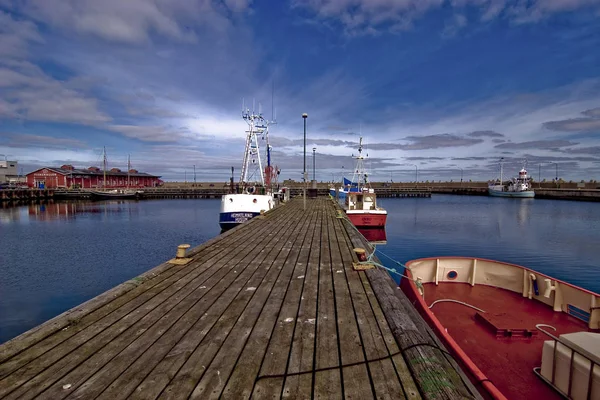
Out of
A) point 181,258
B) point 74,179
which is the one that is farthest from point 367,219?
point 74,179

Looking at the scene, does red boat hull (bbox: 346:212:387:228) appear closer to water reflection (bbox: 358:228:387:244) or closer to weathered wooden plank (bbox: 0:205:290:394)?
water reflection (bbox: 358:228:387:244)

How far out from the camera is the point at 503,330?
6309mm

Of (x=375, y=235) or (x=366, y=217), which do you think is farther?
(x=375, y=235)

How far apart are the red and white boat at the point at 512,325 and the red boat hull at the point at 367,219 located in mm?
13225

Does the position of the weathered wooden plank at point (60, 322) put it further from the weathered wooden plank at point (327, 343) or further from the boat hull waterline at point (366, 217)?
the boat hull waterline at point (366, 217)

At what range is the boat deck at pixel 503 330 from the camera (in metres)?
5.02

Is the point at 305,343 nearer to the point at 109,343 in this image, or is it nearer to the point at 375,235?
the point at 109,343

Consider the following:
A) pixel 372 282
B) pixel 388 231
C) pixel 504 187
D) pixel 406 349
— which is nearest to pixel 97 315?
pixel 406 349

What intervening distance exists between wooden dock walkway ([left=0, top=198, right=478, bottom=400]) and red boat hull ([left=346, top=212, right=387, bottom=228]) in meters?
17.1

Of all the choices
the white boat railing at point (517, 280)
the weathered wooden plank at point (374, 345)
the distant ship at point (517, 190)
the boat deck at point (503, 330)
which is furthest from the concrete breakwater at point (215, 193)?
the weathered wooden plank at point (374, 345)

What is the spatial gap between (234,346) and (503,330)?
6.08 metres

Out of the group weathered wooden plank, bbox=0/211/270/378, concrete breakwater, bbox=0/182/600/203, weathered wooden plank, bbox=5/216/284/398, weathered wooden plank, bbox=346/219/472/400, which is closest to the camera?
weathered wooden plank, bbox=346/219/472/400

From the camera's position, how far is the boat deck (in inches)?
198

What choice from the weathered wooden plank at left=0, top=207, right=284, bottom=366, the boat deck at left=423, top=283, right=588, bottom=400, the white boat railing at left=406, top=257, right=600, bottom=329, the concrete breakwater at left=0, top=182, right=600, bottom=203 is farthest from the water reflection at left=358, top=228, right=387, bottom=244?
the concrete breakwater at left=0, top=182, right=600, bottom=203
